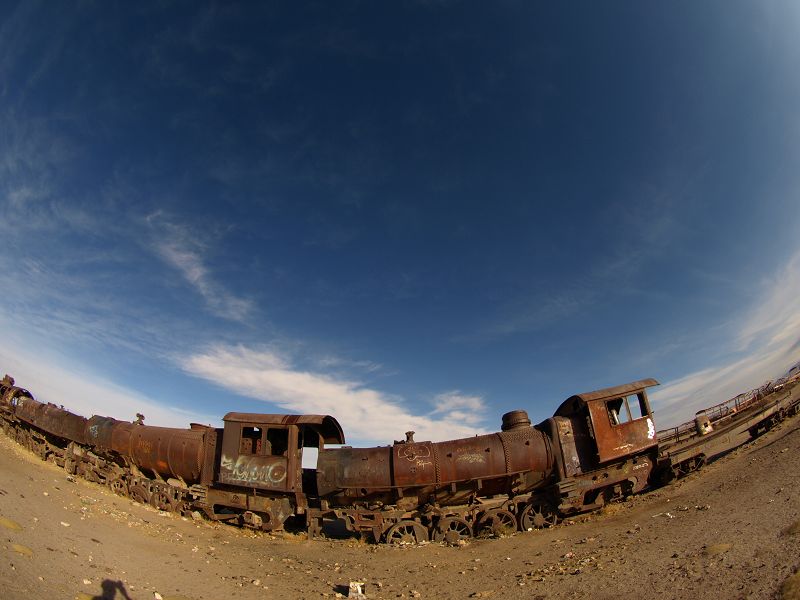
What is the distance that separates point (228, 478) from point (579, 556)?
12144 mm

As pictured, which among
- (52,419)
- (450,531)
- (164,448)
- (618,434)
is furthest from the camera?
(52,419)

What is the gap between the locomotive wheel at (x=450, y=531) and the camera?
12742 millimetres

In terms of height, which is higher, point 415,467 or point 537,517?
point 415,467

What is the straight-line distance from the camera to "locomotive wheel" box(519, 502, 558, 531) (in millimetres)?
12875

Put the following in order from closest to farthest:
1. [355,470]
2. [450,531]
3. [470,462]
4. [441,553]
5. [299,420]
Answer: [441,553] → [450,531] → [470,462] → [355,470] → [299,420]

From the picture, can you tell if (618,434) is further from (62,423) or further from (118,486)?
(62,423)

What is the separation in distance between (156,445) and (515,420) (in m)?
14.9

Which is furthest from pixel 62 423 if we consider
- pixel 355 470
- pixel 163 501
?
pixel 355 470

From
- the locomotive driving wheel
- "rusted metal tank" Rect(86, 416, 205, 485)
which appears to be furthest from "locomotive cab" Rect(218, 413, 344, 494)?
the locomotive driving wheel

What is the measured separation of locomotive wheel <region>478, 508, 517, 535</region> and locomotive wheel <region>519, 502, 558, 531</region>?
31cm

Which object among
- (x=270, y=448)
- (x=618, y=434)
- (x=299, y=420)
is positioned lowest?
(x=618, y=434)

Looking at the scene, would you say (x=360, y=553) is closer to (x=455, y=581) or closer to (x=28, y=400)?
(x=455, y=581)

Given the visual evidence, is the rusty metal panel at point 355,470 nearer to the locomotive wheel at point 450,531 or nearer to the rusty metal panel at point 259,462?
the rusty metal panel at point 259,462

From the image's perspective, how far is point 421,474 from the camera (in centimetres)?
1349
